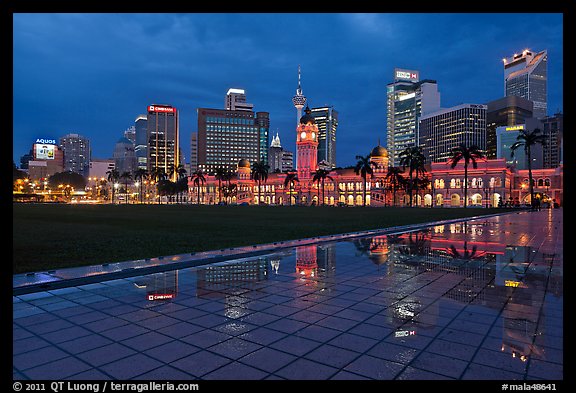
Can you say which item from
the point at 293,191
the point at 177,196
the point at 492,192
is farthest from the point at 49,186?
the point at 492,192

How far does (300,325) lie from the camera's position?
5.99m

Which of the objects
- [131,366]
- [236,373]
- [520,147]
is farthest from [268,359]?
[520,147]

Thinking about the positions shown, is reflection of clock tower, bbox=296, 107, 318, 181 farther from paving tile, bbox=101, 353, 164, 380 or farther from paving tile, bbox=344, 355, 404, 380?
paving tile, bbox=101, 353, 164, 380

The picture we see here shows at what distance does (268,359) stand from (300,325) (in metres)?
1.45

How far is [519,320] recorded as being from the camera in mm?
6188

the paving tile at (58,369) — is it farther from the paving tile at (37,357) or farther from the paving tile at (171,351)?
the paving tile at (171,351)

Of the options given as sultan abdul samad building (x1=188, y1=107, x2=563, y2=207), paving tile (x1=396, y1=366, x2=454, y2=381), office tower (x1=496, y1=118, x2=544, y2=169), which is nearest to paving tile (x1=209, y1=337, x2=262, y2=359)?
paving tile (x1=396, y1=366, x2=454, y2=381)

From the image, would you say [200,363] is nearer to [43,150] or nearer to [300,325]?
[300,325]

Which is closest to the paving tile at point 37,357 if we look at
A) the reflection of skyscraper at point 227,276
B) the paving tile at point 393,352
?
the reflection of skyscraper at point 227,276

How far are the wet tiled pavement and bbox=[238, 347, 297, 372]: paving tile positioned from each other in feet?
0.08

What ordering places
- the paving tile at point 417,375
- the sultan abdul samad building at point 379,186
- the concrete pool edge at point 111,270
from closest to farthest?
the paving tile at point 417,375
the concrete pool edge at point 111,270
the sultan abdul samad building at point 379,186

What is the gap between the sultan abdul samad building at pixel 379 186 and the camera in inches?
3775

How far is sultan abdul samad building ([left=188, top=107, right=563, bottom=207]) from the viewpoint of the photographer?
95875 mm
